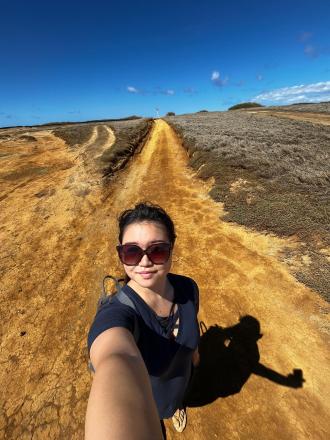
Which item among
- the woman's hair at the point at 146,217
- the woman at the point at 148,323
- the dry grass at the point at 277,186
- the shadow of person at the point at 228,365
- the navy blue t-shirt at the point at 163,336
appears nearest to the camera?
the woman at the point at 148,323

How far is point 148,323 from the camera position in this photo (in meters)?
2.57

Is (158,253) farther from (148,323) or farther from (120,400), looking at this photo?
(120,400)

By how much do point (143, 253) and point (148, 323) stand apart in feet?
2.22

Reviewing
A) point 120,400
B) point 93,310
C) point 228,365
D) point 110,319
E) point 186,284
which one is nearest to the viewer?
point 120,400

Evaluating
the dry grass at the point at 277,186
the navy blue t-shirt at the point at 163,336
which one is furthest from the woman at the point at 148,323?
the dry grass at the point at 277,186

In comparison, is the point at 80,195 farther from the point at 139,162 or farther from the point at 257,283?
the point at 257,283

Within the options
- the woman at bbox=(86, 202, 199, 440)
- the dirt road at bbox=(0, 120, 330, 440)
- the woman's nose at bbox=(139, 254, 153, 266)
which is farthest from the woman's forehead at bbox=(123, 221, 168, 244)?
the dirt road at bbox=(0, 120, 330, 440)

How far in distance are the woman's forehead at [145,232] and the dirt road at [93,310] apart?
3.27m

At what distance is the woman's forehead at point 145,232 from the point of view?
2752 mm

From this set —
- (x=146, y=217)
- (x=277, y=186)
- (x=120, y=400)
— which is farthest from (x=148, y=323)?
(x=277, y=186)

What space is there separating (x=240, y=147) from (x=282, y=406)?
16.3 metres

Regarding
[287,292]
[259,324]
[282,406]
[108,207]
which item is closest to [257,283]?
[287,292]

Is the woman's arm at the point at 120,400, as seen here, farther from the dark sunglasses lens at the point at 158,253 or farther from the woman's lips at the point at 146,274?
the dark sunglasses lens at the point at 158,253

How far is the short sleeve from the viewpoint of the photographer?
2.16 meters
